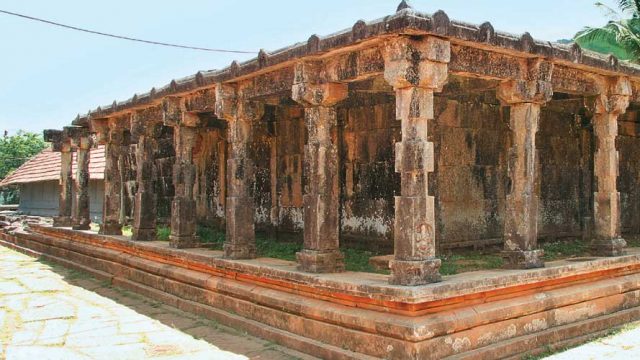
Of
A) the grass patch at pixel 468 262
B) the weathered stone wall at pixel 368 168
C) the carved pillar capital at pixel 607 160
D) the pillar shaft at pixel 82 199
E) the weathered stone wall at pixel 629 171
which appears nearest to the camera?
the grass patch at pixel 468 262

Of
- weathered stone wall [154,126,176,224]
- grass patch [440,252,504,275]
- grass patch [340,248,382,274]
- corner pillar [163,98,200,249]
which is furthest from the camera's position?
weathered stone wall [154,126,176,224]

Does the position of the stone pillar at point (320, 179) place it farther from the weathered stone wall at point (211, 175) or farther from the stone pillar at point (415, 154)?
the weathered stone wall at point (211, 175)

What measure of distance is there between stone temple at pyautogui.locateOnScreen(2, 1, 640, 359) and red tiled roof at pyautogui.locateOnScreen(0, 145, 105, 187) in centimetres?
779

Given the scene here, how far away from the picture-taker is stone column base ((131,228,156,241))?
10.5m

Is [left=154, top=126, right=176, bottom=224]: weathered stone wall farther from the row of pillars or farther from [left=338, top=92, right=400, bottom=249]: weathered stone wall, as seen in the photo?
[left=338, top=92, right=400, bottom=249]: weathered stone wall

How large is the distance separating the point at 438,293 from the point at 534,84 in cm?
266

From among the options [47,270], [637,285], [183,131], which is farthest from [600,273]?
[47,270]

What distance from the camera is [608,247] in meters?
7.66

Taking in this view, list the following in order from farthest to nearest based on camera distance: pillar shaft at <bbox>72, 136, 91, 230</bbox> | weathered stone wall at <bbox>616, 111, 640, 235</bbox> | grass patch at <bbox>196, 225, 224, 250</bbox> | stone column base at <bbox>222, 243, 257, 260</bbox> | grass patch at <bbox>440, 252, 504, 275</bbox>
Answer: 1. pillar shaft at <bbox>72, 136, 91, 230</bbox>
2. grass patch at <bbox>196, 225, 224, 250</bbox>
3. weathered stone wall at <bbox>616, 111, 640, 235</bbox>
4. stone column base at <bbox>222, 243, 257, 260</bbox>
5. grass patch at <bbox>440, 252, 504, 275</bbox>

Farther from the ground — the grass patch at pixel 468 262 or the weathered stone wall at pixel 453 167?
the weathered stone wall at pixel 453 167

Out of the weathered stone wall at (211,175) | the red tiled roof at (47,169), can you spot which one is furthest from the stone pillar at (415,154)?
the red tiled roof at (47,169)

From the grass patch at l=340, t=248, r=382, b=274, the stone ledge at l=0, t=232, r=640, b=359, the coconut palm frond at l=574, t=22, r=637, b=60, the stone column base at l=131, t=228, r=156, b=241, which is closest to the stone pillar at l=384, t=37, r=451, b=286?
the stone ledge at l=0, t=232, r=640, b=359

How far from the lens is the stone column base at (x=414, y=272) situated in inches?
211

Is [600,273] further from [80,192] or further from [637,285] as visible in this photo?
[80,192]
